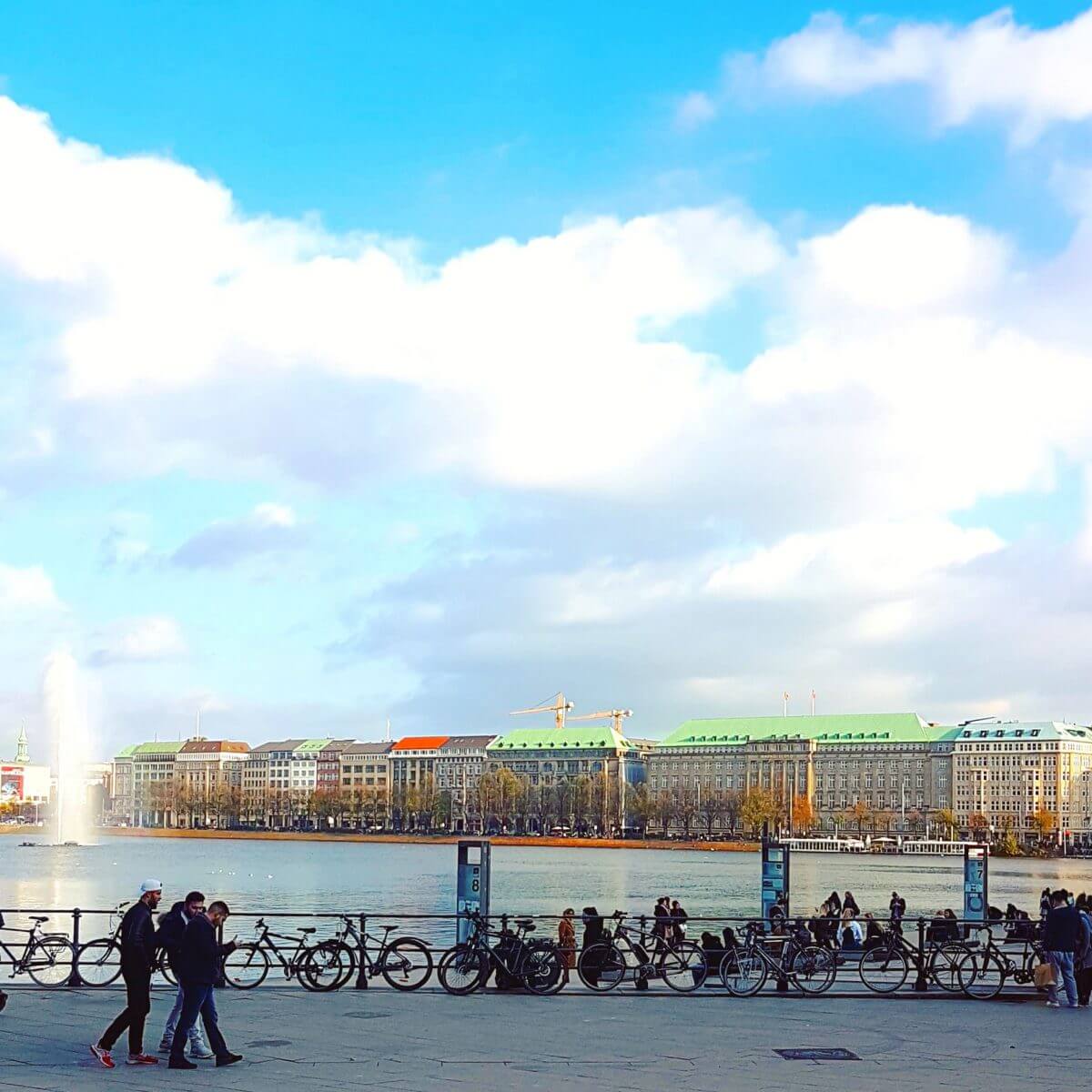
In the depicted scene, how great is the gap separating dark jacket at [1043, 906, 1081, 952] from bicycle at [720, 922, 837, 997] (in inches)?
131

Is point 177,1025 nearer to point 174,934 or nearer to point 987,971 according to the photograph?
point 174,934

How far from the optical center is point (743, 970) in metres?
23.5

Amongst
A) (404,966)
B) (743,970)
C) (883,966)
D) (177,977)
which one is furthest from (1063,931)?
(177,977)

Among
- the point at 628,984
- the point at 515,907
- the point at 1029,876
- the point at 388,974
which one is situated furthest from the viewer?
the point at 1029,876

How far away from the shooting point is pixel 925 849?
7539 inches

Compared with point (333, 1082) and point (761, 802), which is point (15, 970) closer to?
point (333, 1082)

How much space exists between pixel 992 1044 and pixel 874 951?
6098 millimetres

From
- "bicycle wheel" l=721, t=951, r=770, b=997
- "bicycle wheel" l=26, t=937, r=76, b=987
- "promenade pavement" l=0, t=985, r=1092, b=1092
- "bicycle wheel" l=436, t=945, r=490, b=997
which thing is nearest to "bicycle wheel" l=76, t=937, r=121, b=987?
"bicycle wheel" l=26, t=937, r=76, b=987

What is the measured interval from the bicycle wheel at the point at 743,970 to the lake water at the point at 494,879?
42.9m

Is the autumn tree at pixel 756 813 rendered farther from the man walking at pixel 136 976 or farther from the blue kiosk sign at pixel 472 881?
the man walking at pixel 136 976

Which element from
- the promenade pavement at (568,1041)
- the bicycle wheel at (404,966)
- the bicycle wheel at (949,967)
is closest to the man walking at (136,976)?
the promenade pavement at (568,1041)

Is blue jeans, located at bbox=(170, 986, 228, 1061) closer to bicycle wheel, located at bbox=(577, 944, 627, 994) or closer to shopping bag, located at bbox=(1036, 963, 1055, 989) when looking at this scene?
bicycle wheel, located at bbox=(577, 944, 627, 994)

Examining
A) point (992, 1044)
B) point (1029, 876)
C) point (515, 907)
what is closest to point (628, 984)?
point (992, 1044)

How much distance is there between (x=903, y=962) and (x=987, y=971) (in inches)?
50.2
